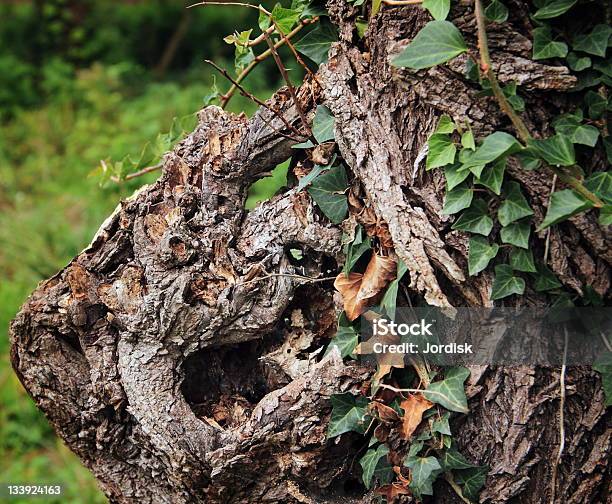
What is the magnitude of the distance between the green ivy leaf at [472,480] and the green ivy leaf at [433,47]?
0.72m

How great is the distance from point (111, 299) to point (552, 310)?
87 cm

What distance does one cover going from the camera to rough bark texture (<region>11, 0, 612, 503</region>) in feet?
4.10

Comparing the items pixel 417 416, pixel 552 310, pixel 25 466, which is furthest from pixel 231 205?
pixel 25 466

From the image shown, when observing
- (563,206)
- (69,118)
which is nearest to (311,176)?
(563,206)

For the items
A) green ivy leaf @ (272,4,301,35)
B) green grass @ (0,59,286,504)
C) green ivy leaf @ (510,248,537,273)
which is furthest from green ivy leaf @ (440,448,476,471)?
green grass @ (0,59,286,504)

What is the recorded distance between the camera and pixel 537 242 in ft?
4.05

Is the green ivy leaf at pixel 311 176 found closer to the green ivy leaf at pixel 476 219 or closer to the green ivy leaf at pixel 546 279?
the green ivy leaf at pixel 476 219

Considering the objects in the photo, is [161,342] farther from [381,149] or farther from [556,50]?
[556,50]

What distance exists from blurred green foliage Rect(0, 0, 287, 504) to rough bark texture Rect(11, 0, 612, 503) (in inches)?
53.6

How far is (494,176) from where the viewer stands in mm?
1170

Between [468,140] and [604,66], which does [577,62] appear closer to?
[604,66]

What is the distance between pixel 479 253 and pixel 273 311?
0.46m

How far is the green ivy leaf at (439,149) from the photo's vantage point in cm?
121

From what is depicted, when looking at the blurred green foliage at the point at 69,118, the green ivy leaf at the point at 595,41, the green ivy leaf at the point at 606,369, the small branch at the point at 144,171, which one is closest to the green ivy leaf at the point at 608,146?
the green ivy leaf at the point at 595,41
